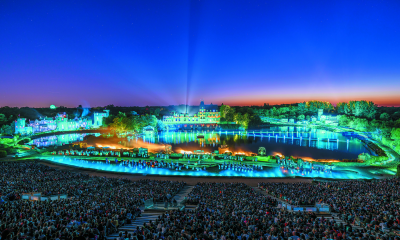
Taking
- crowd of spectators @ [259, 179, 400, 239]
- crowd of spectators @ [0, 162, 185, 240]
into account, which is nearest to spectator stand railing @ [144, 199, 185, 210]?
crowd of spectators @ [0, 162, 185, 240]

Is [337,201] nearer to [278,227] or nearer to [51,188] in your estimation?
[278,227]

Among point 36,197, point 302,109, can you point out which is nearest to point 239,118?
point 302,109

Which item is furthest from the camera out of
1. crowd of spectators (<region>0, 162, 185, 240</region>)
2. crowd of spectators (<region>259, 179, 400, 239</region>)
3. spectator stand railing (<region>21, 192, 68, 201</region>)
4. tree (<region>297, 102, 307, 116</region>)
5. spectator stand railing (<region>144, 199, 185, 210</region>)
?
tree (<region>297, 102, 307, 116</region>)

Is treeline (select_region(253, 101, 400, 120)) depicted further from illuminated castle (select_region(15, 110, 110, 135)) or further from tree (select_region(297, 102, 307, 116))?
illuminated castle (select_region(15, 110, 110, 135))

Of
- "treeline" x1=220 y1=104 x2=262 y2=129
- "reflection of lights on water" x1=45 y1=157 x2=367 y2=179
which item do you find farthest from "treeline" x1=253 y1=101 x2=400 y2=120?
"reflection of lights on water" x1=45 y1=157 x2=367 y2=179

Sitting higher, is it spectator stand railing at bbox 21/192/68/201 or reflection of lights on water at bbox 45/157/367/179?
spectator stand railing at bbox 21/192/68/201

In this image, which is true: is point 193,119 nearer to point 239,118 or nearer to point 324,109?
point 239,118

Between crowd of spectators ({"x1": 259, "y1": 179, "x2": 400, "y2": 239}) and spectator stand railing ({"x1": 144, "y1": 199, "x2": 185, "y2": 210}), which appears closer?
crowd of spectators ({"x1": 259, "y1": 179, "x2": 400, "y2": 239})

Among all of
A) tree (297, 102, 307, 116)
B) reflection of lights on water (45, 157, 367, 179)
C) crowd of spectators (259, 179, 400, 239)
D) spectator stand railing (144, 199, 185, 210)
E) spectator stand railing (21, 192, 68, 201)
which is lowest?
reflection of lights on water (45, 157, 367, 179)

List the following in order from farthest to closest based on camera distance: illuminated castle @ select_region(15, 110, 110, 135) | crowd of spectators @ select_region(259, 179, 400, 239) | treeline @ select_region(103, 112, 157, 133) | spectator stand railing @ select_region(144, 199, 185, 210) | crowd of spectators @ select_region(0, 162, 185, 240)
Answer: illuminated castle @ select_region(15, 110, 110, 135) < treeline @ select_region(103, 112, 157, 133) < spectator stand railing @ select_region(144, 199, 185, 210) < crowd of spectators @ select_region(259, 179, 400, 239) < crowd of spectators @ select_region(0, 162, 185, 240)
